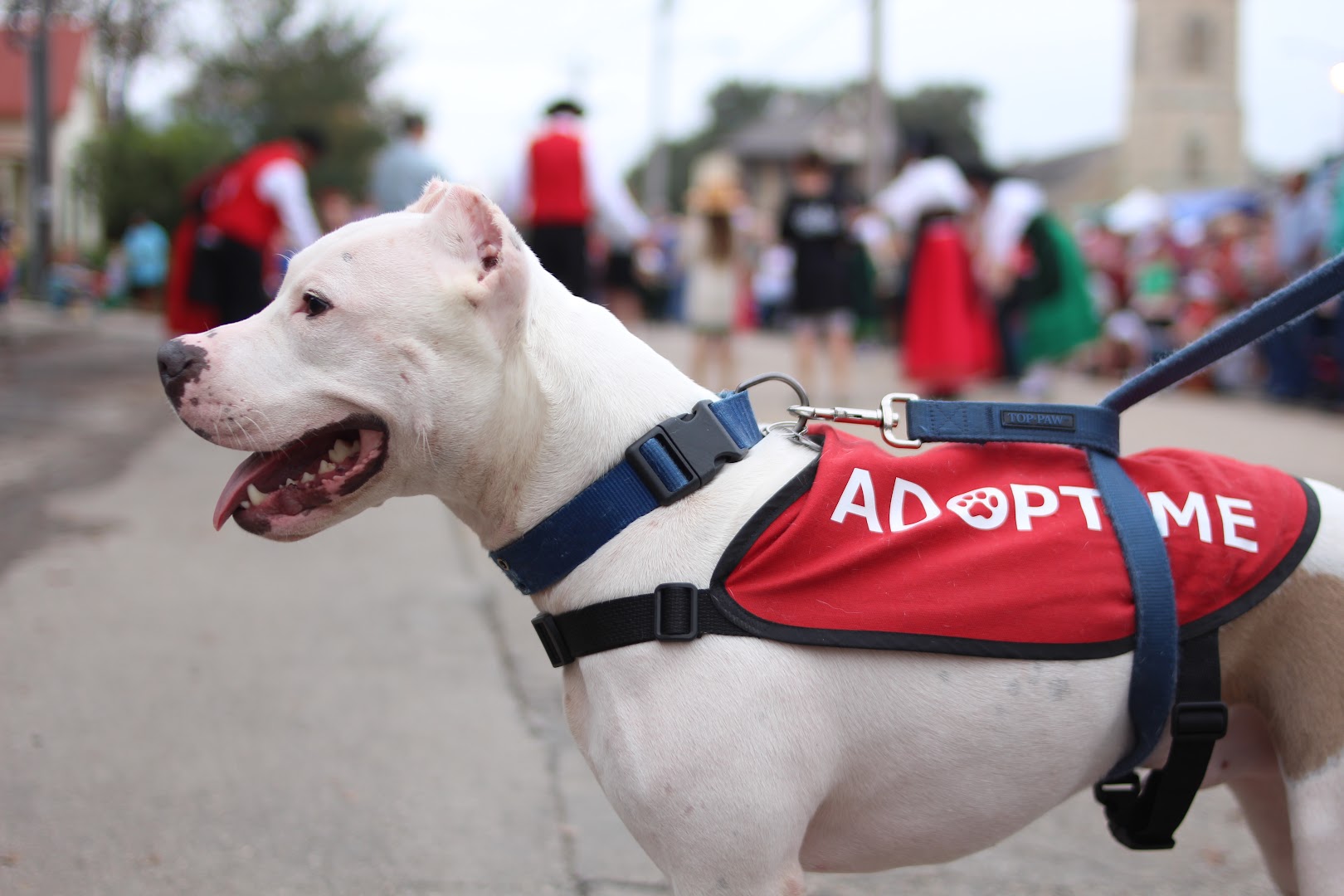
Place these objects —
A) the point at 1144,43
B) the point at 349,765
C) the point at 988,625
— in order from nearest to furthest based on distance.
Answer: the point at 988,625 < the point at 349,765 < the point at 1144,43

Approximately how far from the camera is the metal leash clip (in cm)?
201

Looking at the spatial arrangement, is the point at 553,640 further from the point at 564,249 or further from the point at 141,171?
the point at 141,171

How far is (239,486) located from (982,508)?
1.20m

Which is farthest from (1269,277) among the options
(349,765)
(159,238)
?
(159,238)

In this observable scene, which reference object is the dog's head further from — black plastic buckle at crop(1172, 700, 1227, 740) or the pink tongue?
black plastic buckle at crop(1172, 700, 1227, 740)

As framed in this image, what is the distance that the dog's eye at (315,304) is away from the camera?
Answer: 1.84m

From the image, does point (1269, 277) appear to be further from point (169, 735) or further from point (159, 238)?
point (159, 238)

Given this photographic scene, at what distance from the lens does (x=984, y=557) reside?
180 centimetres

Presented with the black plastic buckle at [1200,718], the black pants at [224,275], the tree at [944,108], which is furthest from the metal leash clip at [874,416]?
the tree at [944,108]

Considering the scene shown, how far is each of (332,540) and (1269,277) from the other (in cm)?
900

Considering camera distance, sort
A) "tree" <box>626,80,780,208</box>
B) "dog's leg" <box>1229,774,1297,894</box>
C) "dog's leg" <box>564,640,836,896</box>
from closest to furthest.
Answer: "dog's leg" <box>564,640,836,896</box>
"dog's leg" <box>1229,774,1297,894</box>
"tree" <box>626,80,780,208</box>

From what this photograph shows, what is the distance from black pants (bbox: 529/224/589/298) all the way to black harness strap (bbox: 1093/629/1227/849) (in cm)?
567

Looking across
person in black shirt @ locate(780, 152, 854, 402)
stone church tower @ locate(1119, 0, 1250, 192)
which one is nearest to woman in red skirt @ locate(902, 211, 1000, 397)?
person in black shirt @ locate(780, 152, 854, 402)

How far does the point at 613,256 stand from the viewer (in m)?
10.7
